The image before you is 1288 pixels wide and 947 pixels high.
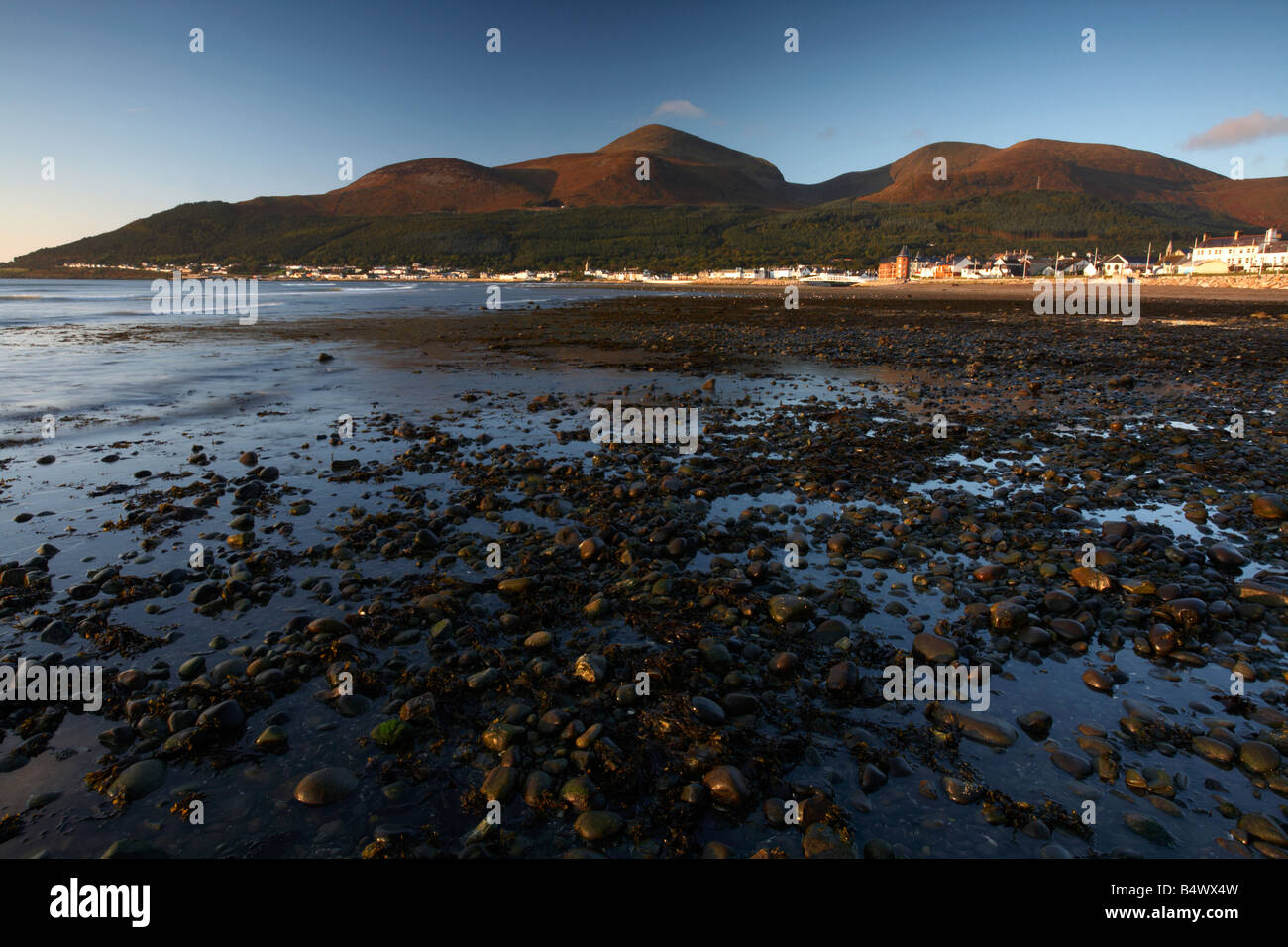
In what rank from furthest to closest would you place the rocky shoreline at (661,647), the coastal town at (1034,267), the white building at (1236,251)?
the white building at (1236,251) → the coastal town at (1034,267) → the rocky shoreline at (661,647)

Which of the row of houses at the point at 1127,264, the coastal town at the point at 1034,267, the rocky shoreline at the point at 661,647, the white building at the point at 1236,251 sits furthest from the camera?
the white building at the point at 1236,251

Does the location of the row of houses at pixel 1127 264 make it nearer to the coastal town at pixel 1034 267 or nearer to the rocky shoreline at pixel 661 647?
the coastal town at pixel 1034 267

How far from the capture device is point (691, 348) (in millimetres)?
33594

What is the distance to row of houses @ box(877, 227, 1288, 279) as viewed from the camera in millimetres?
128500

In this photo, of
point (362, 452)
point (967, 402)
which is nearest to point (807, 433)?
point (967, 402)

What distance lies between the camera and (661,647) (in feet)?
22.2

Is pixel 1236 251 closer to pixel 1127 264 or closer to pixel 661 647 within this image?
pixel 1127 264

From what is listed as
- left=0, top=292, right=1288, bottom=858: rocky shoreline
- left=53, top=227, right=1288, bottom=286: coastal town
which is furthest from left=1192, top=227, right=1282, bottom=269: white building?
left=0, top=292, right=1288, bottom=858: rocky shoreline

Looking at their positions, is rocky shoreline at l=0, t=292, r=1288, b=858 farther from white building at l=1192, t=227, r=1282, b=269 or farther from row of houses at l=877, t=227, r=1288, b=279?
white building at l=1192, t=227, r=1282, b=269

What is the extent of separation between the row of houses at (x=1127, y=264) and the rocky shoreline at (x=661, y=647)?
147 meters

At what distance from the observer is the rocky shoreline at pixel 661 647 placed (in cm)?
458

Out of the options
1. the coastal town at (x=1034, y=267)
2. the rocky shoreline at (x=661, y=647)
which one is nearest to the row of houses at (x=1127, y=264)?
the coastal town at (x=1034, y=267)
